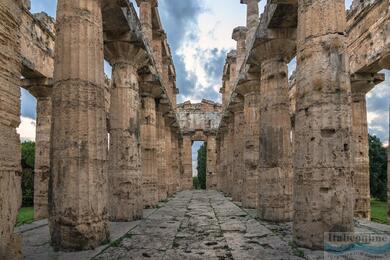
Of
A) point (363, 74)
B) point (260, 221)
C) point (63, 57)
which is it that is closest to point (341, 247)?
point (260, 221)

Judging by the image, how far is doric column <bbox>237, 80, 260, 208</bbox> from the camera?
13.7 m

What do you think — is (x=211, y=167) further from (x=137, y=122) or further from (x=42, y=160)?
(x=137, y=122)

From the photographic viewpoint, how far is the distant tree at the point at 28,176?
21.8 metres

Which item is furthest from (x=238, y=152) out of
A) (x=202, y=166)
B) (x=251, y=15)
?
(x=202, y=166)

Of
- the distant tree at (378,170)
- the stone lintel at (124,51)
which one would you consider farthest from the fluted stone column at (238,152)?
the distant tree at (378,170)

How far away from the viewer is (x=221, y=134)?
2648 centimetres

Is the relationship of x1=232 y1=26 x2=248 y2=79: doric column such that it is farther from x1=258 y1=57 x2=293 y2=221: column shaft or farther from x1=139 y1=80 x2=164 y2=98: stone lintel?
x1=258 y1=57 x2=293 y2=221: column shaft

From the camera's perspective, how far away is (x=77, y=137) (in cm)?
646

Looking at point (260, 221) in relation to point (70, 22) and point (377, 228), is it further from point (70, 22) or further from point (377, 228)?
point (70, 22)

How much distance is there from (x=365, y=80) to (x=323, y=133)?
27.2ft

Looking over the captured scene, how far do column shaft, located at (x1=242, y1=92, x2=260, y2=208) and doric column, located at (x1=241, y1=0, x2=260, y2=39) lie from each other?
3.19m

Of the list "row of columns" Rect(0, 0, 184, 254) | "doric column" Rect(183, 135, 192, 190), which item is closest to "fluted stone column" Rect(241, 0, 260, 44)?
"row of columns" Rect(0, 0, 184, 254)

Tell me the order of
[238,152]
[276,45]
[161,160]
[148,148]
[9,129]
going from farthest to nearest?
[161,160] → [238,152] → [148,148] → [276,45] → [9,129]

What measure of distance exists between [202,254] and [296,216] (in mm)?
2023
